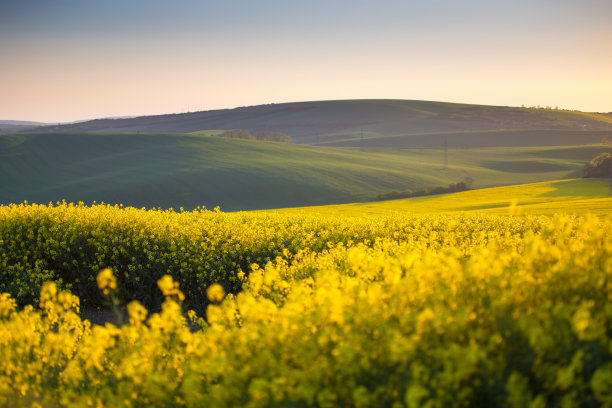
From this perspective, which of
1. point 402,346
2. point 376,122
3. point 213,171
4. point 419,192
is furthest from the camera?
point 376,122

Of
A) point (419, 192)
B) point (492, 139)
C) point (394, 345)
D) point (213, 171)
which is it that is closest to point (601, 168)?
point (419, 192)

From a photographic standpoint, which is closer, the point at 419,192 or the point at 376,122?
the point at 419,192

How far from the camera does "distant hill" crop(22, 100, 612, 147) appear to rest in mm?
119688

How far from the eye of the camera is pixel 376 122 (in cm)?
Result: 15912

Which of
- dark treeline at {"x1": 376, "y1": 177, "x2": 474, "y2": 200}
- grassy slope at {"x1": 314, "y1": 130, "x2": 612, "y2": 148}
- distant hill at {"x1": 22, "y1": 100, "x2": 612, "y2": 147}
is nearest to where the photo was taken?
dark treeline at {"x1": 376, "y1": 177, "x2": 474, "y2": 200}

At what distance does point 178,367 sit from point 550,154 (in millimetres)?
95379

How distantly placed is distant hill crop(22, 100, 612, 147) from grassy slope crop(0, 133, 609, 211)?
3562cm

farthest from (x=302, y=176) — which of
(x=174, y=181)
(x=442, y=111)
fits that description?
(x=442, y=111)

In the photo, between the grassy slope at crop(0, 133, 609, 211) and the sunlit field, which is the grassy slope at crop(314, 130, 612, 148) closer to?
the grassy slope at crop(0, 133, 609, 211)

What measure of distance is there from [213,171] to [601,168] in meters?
39.2

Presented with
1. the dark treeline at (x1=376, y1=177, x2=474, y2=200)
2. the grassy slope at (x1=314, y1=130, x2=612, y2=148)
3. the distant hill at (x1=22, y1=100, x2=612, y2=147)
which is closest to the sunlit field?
the dark treeline at (x1=376, y1=177, x2=474, y2=200)

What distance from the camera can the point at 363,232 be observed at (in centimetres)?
897

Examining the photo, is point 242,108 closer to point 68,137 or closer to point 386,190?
point 68,137

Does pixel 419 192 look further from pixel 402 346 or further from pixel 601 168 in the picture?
pixel 402 346
